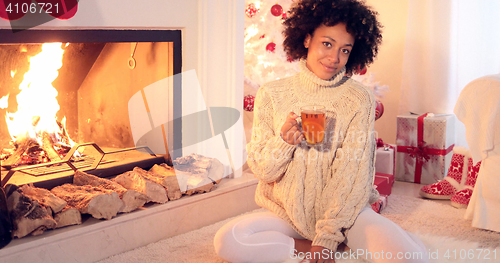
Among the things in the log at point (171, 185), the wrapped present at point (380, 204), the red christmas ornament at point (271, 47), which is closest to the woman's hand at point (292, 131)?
the log at point (171, 185)

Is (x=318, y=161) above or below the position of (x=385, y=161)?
above

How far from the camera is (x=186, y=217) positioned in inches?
82.7

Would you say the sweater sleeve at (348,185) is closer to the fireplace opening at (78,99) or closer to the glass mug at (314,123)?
the glass mug at (314,123)

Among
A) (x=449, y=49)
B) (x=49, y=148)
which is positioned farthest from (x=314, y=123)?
(x=449, y=49)

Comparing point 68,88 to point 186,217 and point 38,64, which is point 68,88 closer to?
point 38,64

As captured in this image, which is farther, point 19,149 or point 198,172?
point 198,172

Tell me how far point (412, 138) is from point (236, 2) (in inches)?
63.4

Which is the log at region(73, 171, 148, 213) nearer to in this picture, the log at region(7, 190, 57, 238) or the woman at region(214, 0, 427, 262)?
the log at region(7, 190, 57, 238)

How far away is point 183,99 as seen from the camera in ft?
7.55

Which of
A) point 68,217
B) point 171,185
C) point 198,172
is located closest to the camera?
point 68,217

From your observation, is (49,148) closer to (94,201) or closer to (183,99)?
(94,201)

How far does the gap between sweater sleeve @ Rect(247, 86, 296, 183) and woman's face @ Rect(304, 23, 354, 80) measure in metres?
0.23

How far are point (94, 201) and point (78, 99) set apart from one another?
0.69 metres

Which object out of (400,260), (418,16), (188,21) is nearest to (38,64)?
(188,21)
